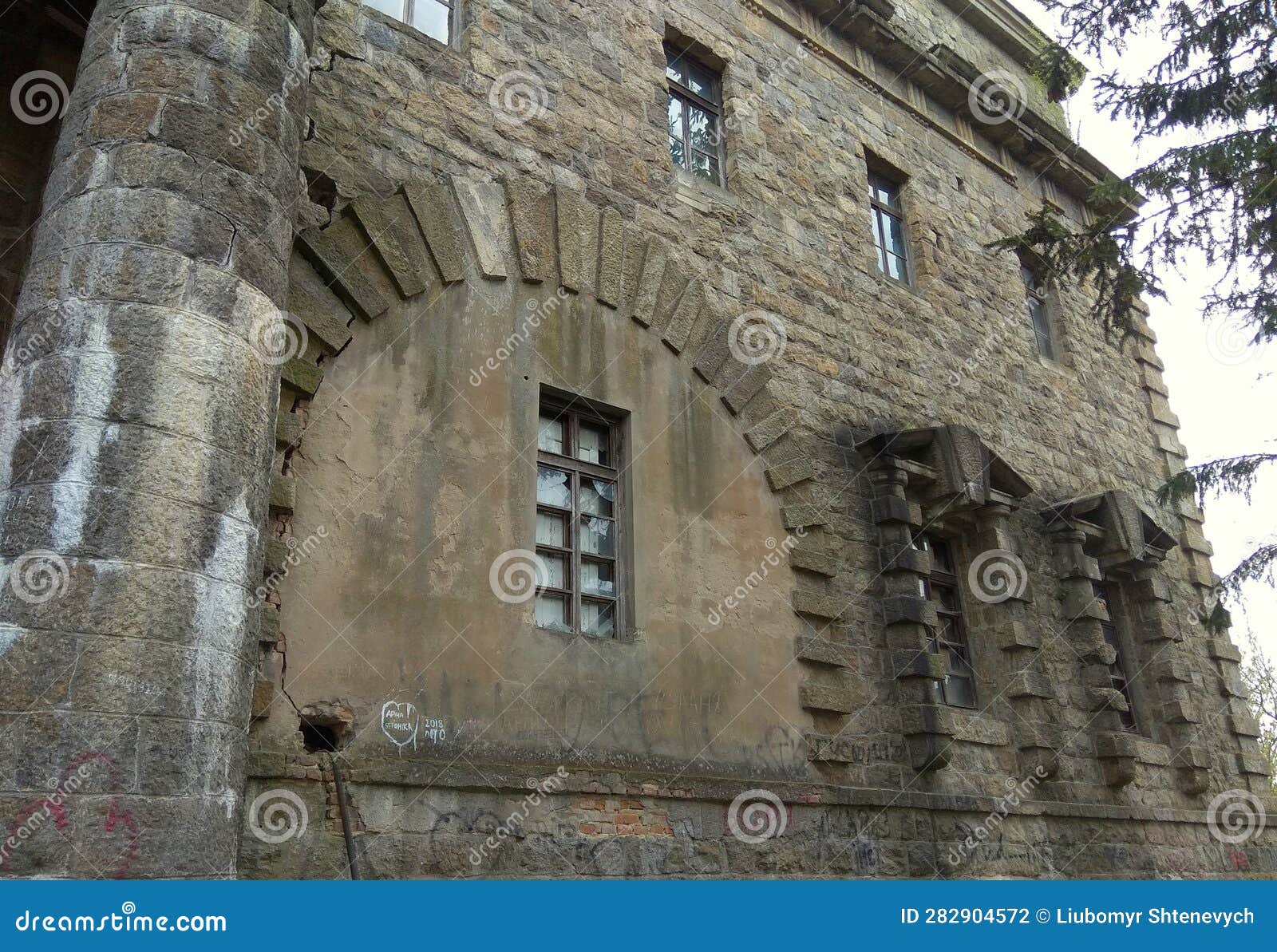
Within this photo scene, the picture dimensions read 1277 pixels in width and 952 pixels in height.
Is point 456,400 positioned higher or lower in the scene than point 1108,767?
higher

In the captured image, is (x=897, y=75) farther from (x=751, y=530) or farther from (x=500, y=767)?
(x=500, y=767)

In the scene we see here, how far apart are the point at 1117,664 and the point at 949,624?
9.71 ft

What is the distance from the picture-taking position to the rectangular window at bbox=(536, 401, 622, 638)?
6449mm

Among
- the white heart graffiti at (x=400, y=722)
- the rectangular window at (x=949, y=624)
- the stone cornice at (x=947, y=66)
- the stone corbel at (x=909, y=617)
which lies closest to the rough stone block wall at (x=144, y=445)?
the white heart graffiti at (x=400, y=722)

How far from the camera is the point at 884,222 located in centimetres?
1071

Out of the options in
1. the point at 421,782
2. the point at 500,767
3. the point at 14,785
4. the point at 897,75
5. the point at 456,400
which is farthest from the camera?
the point at 897,75

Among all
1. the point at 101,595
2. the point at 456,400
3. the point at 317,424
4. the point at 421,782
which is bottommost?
the point at 421,782

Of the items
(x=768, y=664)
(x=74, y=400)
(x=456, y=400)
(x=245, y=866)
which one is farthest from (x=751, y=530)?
(x=74, y=400)

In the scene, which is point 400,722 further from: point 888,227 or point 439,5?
point 888,227

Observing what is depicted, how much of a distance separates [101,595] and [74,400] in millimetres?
755

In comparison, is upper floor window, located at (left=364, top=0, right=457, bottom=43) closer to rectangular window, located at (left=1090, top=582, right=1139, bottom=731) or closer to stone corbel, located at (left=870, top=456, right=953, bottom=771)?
stone corbel, located at (left=870, top=456, right=953, bottom=771)

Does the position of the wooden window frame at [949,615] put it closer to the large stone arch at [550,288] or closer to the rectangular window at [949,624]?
the rectangular window at [949,624]

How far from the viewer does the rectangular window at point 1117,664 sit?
10664mm

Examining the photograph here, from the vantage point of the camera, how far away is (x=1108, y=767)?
9.58 metres
